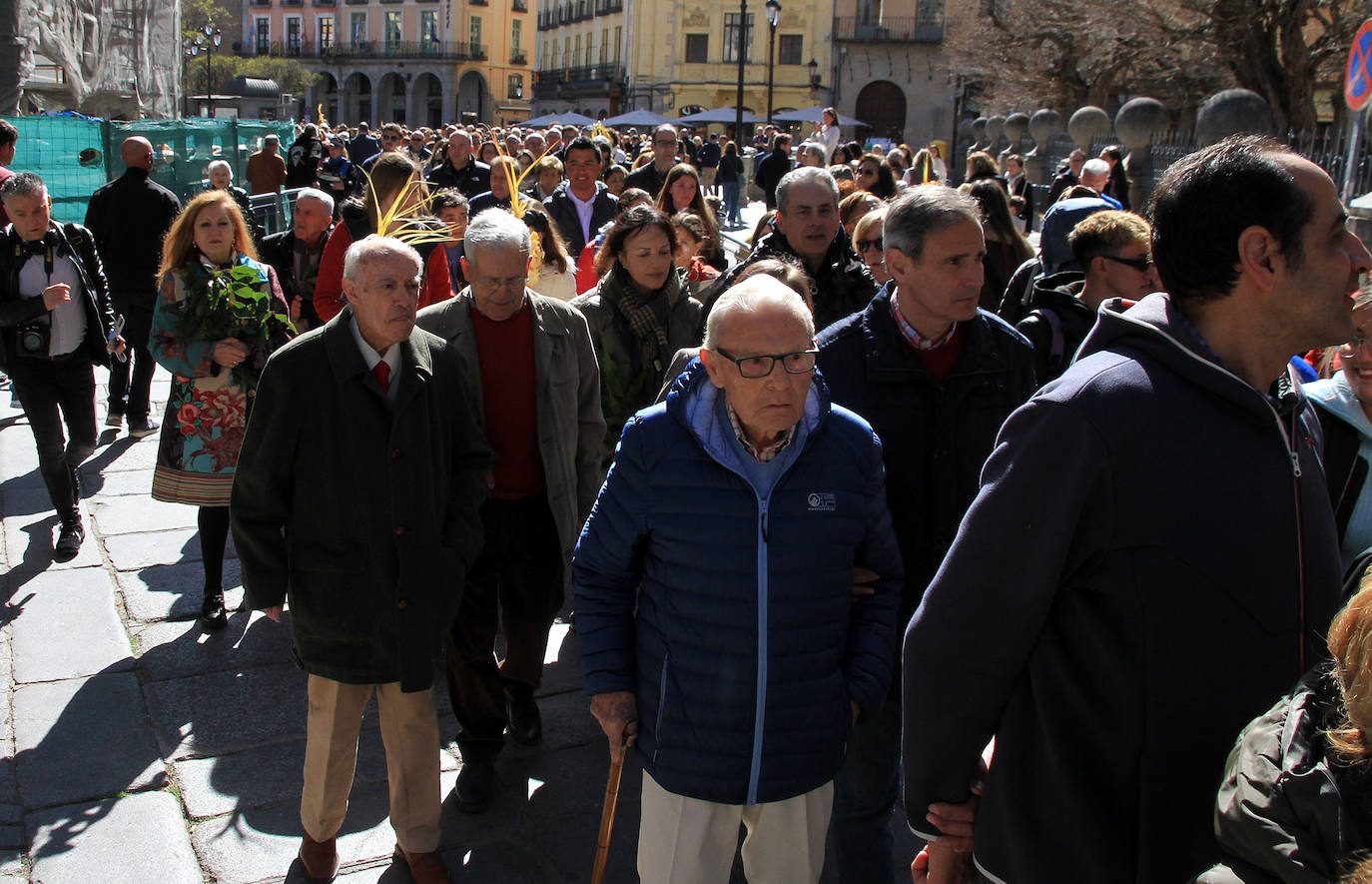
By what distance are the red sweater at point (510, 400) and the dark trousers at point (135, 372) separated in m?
5.01

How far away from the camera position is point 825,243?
494 centimetres

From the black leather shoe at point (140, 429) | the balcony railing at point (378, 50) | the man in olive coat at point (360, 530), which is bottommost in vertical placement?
the black leather shoe at point (140, 429)

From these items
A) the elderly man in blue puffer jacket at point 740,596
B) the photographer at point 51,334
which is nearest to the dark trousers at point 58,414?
the photographer at point 51,334

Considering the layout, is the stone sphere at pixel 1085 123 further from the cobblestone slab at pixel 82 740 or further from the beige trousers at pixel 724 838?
the beige trousers at pixel 724 838

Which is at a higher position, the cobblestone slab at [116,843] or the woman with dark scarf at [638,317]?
the woman with dark scarf at [638,317]

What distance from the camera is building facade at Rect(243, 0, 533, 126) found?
81.8 metres

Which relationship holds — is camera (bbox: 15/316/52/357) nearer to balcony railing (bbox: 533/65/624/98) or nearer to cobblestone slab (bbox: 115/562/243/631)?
cobblestone slab (bbox: 115/562/243/631)

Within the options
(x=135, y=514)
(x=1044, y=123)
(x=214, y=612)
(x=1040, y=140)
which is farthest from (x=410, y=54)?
(x=214, y=612)

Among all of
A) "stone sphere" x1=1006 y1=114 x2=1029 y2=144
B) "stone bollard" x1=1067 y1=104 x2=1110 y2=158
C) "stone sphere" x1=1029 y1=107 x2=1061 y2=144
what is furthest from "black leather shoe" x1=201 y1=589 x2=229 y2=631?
"stone sphere" x1=1006 y1=114 x2=1029 y2=144

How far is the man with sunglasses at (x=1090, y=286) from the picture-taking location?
4066mm

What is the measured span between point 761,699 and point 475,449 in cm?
137

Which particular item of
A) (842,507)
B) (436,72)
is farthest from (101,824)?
(436,72)

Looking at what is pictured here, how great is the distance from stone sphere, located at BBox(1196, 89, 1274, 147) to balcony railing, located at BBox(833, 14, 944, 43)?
44.6 meters

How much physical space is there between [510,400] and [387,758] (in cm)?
127
